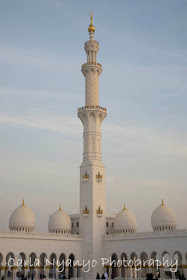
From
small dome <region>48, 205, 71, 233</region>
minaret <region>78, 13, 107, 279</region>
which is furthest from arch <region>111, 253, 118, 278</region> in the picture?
small dome <region>48, 205, 71, 233</region>

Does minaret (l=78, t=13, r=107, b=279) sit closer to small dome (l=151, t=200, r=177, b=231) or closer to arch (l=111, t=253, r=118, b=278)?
arch (l=111, t=253, r=118, b=278)

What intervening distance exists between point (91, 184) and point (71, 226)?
8.75 m

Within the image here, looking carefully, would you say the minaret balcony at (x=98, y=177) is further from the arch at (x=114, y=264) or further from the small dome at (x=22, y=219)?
the arch at (x=114, y=264)

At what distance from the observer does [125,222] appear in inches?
2095

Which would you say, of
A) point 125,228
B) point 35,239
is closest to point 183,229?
point 125,228

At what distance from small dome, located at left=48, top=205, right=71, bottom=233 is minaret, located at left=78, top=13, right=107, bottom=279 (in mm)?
2272

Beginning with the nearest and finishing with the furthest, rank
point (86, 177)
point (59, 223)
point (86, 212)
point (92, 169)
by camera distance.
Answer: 1. point (86, 212)
2. point (92, 169)
3. point (59, 223)
4. point (86, 177)

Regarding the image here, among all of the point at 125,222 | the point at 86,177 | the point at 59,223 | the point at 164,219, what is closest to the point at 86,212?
the point at 59,223

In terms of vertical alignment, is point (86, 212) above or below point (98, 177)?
below

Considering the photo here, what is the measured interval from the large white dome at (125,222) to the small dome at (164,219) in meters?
3.61

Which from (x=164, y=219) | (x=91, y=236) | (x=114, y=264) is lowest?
(x=114, y=264)

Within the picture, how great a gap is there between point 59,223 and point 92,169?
8630mm

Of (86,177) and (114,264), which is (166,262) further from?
(86,177)

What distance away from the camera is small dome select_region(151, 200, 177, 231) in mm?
49416
